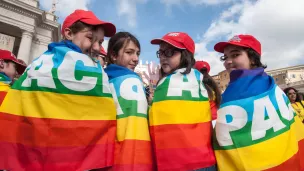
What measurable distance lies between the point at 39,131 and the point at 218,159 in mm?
1289

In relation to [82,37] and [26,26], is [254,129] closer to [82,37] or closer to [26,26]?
[82,37]

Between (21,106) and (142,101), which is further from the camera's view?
(142,101)

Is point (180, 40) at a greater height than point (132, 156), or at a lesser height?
greater

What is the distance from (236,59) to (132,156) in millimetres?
1277

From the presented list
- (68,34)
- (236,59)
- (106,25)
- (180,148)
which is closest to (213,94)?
(236,59)

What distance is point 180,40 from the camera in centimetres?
195

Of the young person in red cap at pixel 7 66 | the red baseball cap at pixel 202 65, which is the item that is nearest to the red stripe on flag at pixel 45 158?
the young person in red cap at pixel 7 66

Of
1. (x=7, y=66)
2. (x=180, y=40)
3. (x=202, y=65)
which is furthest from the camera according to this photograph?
(x=202, y=65)

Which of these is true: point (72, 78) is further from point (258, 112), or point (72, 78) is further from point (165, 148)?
point (258, 112)

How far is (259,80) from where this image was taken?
170cm

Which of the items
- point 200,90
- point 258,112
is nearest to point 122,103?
point 200,90

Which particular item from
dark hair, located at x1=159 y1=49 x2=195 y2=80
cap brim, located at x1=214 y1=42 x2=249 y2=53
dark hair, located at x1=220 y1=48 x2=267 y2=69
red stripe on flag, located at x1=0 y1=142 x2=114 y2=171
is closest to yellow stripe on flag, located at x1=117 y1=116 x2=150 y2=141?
red stripe on flag, located at x1=0 y1=142 x2=114 y2=171

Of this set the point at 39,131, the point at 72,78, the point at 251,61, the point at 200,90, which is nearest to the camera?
the point at 39,131

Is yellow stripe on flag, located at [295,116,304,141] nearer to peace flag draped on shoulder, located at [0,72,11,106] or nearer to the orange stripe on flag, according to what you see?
the orange stripe on flag
